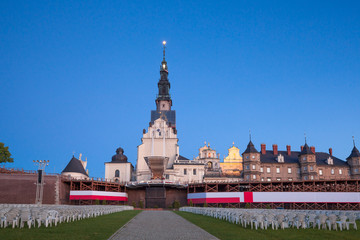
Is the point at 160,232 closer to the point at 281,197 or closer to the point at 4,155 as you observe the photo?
the point at 281,197

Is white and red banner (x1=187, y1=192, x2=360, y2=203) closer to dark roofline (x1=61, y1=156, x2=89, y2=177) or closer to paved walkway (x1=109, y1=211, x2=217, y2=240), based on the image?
dark roofline (x1=61, y1=156, x2=89, y2=177)

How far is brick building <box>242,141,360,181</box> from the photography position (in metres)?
79.1

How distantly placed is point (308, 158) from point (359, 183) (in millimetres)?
12722

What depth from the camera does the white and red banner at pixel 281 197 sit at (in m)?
61.9

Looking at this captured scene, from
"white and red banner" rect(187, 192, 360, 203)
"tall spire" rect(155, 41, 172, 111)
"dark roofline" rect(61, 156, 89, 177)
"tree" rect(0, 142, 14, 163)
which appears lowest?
"white and red banner" rect(187, 192, 360, 203)

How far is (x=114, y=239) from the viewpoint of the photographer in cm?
1481

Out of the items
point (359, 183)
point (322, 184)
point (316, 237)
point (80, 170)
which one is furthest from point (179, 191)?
point (316, 237)

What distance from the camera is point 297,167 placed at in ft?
269

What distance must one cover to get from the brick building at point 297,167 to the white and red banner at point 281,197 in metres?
15.3

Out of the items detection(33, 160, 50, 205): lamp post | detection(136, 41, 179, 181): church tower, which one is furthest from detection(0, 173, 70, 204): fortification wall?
detection(136, 41, 179, 181): church tower

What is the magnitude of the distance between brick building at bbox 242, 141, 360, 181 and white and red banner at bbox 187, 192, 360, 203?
50.1 feet

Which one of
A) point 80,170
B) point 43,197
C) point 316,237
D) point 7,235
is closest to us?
point 7,235

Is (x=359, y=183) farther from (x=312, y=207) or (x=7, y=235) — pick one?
(x=7, y=235)

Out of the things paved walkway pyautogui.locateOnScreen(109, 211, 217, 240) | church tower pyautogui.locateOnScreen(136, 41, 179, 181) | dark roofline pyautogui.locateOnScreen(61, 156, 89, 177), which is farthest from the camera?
church tower pyautogui.locateOnScreen(136, 41, 179, 181)
